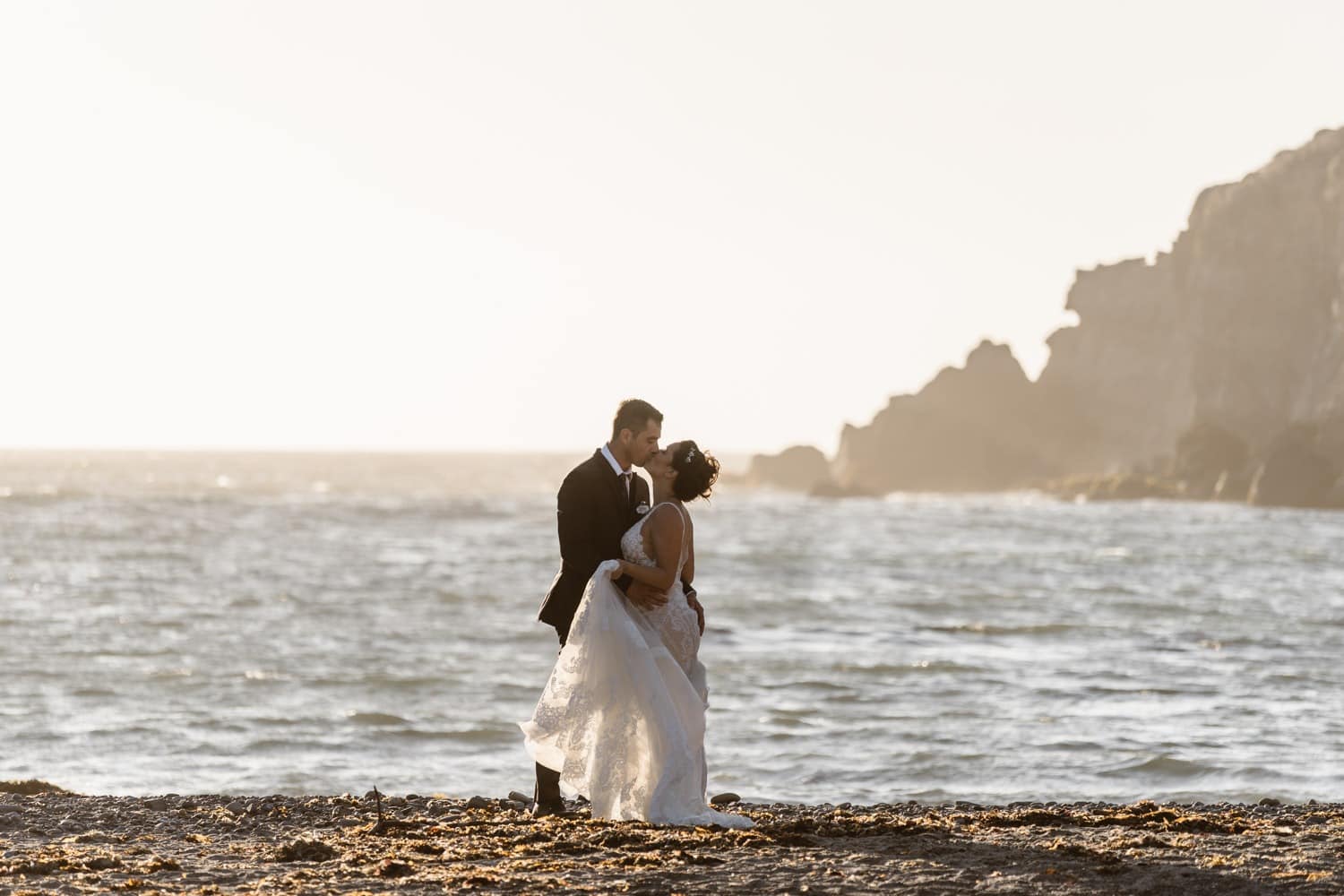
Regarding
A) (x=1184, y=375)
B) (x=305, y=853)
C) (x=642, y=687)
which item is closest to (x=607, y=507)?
(x=642, y=687)

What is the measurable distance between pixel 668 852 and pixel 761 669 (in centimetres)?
1223

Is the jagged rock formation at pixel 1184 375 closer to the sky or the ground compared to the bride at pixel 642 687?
closer to the sky

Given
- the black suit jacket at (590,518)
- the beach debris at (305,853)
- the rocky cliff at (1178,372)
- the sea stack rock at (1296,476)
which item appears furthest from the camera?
the rocky cliff at (1178,372)

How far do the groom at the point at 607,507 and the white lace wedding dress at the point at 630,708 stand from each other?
164mm

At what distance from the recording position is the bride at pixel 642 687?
27.1 ft

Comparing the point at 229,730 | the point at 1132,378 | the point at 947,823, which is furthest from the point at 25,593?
the point at 1132,378

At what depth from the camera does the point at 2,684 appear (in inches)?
682

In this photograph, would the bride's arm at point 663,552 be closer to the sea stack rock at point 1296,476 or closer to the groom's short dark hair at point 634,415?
the groom's short dark hair at point 634,415

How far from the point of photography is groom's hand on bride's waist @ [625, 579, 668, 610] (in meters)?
8.51

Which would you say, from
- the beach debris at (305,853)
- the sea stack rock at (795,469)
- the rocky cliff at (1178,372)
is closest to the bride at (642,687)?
the beach debris at (305,853)

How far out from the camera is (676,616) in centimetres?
859

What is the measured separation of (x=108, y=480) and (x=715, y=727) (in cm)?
10609

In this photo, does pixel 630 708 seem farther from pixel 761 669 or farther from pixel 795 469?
pixel 795 469

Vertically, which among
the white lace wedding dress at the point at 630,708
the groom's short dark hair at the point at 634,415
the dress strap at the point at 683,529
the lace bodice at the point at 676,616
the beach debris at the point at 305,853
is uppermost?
the groom's short dark hair at the point at 634,415
